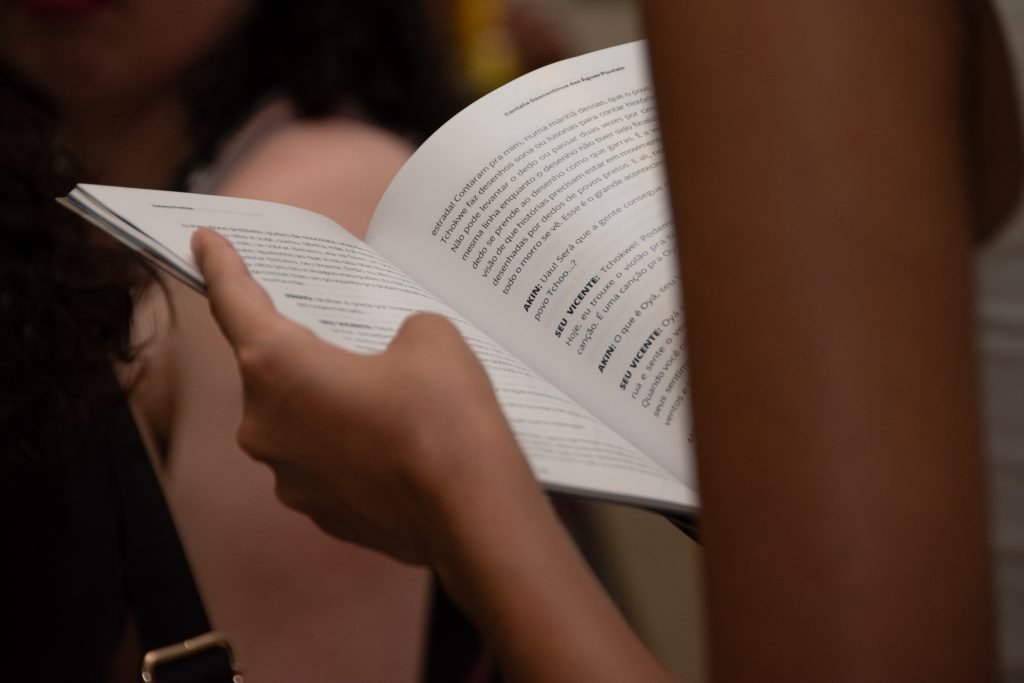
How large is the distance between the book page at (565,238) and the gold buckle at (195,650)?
212 mm

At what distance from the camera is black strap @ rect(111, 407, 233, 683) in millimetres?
507

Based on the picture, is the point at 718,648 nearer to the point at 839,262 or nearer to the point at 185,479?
the point at 839,262

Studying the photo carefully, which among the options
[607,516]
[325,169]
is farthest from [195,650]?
[607,516]

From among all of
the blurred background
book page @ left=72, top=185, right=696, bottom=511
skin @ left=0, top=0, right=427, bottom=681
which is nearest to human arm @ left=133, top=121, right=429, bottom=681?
skin @ left=0, top=0, right=427, bottom=681

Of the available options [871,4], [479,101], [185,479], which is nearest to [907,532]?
[871,4]

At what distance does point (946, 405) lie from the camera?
0.83 feet

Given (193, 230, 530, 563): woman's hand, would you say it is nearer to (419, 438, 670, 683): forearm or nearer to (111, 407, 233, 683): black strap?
(419, 438, 670, 683): forearm

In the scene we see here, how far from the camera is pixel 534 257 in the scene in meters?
0.46

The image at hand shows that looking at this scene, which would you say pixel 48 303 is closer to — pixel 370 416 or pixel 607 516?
pixel 370 416

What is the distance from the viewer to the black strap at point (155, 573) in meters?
0.51

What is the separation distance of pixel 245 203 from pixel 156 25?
0.40 metres

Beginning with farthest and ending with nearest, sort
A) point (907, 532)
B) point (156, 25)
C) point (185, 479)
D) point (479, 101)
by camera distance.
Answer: point (156, 25) < point (185, 479) < point (479, 101) < point (907, 532)

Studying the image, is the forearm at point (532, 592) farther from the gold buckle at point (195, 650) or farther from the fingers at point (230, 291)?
the gold buckle at point (195, 650)

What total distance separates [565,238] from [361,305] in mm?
104
